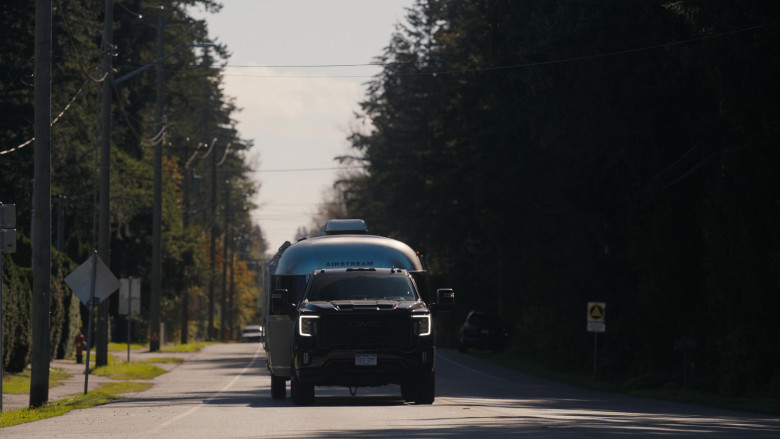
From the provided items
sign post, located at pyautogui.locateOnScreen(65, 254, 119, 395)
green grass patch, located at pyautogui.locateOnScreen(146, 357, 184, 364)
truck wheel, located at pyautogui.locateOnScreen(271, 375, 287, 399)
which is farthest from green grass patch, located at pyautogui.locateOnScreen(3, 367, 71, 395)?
green grass patch, located at pyautogui.locateOnScreen(146, 357, 184, 364)

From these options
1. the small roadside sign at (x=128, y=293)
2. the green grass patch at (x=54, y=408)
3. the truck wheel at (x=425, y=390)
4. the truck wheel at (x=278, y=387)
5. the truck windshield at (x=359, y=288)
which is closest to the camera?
the green grass patch at (x=54, y=408)

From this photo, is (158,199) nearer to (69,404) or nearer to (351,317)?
(69,404)

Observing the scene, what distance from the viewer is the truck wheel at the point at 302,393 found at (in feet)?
78.3

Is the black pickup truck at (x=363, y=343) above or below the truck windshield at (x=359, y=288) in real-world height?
below

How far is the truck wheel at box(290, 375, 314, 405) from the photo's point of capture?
23.9 metres

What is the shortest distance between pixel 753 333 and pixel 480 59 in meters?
24.1

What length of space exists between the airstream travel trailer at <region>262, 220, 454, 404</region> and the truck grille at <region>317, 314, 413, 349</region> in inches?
0.6

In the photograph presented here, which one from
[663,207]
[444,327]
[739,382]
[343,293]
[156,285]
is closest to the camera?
[343,293]

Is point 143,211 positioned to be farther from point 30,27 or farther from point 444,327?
point 30,27

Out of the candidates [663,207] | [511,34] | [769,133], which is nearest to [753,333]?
[769,133]

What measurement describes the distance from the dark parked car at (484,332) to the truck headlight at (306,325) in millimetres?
40551

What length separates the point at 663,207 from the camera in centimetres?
3972

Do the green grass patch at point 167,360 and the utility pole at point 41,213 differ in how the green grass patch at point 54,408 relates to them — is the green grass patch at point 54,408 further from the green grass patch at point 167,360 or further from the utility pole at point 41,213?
the green grass patch at point 167,360

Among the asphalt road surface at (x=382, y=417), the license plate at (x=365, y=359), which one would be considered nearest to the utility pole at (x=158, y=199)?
the asphalt road surface at (x=382, y=417)
